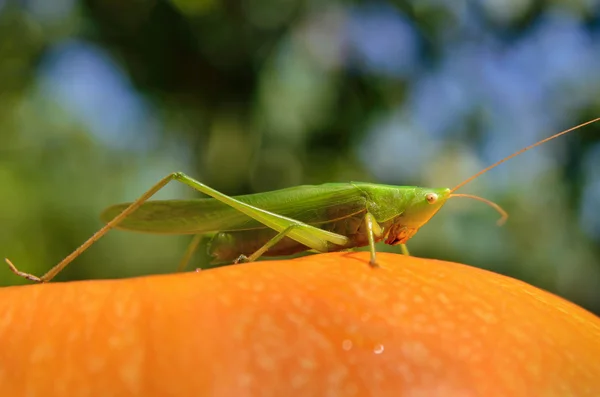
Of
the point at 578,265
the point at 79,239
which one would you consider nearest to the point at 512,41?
the point at 578,265

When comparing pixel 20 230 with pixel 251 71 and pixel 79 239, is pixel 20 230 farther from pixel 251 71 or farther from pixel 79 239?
pixel 251 71

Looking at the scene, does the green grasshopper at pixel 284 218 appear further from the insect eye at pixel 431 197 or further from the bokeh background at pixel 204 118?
the bokeh background at pixel 204 118

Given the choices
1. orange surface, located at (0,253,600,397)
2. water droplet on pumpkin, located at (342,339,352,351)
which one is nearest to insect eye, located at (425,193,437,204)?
orange surface, located at (0,253,600,397)

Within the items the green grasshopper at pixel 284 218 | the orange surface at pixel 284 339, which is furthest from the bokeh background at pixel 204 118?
the orange surface at pixel 284 339

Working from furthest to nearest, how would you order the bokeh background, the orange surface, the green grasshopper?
the bokeh background < the green grasshopper < the orange surface

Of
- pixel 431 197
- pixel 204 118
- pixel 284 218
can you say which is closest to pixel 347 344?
pixel 284 218

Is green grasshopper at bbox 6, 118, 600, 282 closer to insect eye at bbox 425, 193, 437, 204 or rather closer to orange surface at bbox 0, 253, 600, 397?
insect eye at bbox 425, 193, 437, 204
